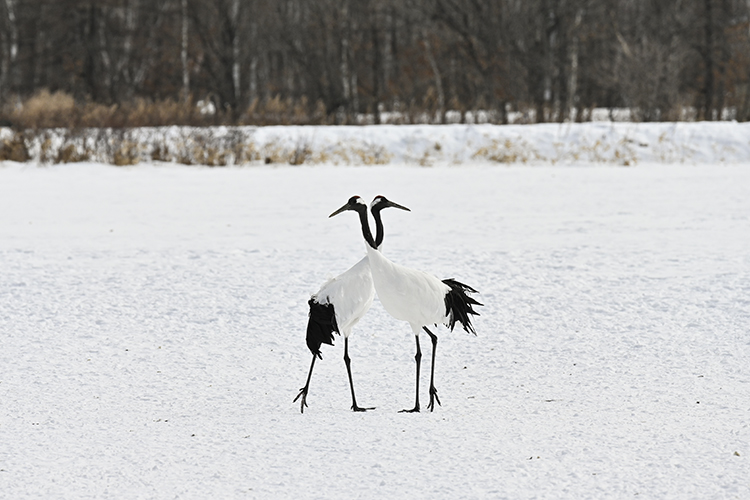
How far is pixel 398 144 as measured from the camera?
758 inches

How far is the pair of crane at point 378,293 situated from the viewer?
159 inches

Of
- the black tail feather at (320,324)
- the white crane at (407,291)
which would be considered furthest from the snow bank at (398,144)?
the white crane at (407,291)

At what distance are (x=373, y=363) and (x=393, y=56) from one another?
36436 millimetres

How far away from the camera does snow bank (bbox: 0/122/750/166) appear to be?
17.6m

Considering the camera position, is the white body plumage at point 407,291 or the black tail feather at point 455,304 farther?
the black tail feather at point 455,304

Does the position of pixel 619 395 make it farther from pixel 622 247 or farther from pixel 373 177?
pixel 373 177

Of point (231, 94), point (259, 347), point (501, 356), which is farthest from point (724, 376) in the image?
point (231, 94)

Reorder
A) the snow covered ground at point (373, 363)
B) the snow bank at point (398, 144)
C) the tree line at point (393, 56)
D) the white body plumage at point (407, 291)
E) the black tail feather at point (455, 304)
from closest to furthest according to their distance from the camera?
the snow covered ground at point (373, 363), the white body plumage at point (407, 291), the black tail feather at point (455, 304), the snow bank at point (398, 144), the tree line at point (393, 56)

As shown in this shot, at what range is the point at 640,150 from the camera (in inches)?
748

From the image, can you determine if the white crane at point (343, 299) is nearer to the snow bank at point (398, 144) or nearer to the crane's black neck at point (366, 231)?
the crane's black neck at point (366, 231)

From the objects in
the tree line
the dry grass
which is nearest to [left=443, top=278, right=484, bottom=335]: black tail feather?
the dry grass

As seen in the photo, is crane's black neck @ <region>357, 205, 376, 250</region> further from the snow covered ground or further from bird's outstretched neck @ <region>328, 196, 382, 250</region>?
the snow covered ground

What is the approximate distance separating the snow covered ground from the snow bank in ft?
21.1

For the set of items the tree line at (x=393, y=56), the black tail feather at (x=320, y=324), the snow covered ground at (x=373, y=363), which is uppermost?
the tree line at (x=393, y=56)
